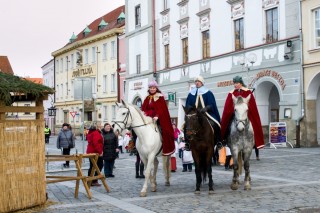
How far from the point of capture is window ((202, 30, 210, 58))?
31766mm

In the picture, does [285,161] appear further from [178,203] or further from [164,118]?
[178,203]

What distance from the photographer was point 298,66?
81.0ft

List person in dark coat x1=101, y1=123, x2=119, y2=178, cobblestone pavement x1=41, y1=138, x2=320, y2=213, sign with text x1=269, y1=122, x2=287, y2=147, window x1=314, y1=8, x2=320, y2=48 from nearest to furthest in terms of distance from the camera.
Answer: cobblestone pavement x1=41, y1=138, x2=320, y2=213 → person in dark coat x1=101, y1=123, x2=119, y2=178 → window x1=314, y1=8, x2=320, y2=48 → sign with text x1=269, y1=122, x2=287, y2=147

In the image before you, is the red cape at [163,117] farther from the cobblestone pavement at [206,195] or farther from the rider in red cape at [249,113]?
the rider in red cape at [249,113]

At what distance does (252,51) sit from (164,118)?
16801 millimetres

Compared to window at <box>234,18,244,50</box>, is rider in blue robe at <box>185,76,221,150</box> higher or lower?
lower

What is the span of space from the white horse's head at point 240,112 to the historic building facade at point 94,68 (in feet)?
117

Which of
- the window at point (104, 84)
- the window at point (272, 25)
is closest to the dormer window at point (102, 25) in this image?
the window at point (104, 84)

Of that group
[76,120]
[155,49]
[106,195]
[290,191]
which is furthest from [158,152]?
[76,120]

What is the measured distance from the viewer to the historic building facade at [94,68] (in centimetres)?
5175

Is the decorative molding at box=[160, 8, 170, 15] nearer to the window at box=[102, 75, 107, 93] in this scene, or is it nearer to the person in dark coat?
the window at box=[102, 75, 107, 93]

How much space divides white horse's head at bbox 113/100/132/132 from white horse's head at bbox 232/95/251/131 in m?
2.40

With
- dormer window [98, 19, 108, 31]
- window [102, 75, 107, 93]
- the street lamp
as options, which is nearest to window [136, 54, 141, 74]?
window [102, 75, 107, 93]

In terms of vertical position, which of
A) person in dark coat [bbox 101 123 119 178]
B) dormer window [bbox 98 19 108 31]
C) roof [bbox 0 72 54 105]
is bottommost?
person in dark coat [bbox 101 123 119 178]
